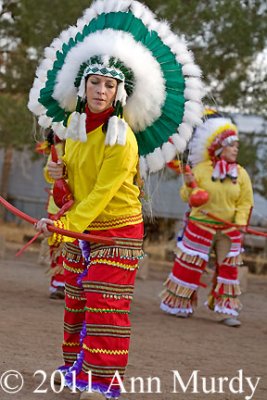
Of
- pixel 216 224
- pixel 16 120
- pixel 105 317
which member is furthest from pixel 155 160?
pixel 16 120

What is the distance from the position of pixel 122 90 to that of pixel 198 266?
165 inches

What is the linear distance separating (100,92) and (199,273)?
170 inches

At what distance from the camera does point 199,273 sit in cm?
873

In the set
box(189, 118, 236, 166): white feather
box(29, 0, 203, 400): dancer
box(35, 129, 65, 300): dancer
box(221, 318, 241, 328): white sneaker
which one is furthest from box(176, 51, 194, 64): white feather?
box(221, 318, 241, 328): white sneaker

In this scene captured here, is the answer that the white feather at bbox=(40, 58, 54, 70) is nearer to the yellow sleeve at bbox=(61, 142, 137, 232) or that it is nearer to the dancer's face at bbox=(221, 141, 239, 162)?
the yellow sleeve at bbox=(61, 142, 137, 232)

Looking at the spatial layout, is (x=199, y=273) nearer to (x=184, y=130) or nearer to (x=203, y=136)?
(x=203, y=136)

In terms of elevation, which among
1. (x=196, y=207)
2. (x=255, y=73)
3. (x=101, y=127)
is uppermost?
(x=255, y=73)

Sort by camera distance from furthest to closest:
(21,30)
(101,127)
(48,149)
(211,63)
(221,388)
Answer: (21,30) < (211,63) < (48,149) < (221,388) < (101,127)

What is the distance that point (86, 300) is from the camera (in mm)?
4809

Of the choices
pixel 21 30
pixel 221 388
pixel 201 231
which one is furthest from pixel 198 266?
pixel 21 30

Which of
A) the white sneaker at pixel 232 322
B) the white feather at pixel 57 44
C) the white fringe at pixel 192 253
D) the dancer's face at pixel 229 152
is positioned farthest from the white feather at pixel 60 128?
the white sneaker at pixel 232 322

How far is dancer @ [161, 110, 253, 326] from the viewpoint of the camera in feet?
28.0

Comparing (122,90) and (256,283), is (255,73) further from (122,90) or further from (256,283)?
(122,90)

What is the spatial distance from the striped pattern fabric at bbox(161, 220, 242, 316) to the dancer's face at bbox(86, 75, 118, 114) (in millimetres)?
3988
